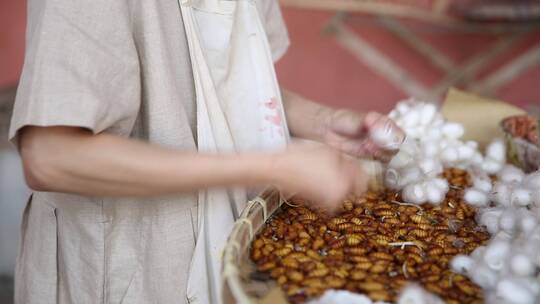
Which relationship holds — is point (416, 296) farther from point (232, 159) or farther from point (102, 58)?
point (102, 58)

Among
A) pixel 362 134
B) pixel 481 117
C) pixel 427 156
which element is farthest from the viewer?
pixel 481 117

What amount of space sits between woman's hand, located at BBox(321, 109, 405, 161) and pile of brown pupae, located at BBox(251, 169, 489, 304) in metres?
0.09

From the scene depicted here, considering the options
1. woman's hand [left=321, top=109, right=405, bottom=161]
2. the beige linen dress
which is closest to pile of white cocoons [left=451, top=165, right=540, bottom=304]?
woman's hand [left=321, top=109, right=405, bottom=161]

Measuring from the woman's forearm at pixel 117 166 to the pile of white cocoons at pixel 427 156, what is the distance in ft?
1.44

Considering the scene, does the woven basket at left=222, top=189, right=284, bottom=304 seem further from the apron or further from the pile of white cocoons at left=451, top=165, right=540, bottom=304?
the pile of white cocoons at left=451, top=165, right=540, bottom=304

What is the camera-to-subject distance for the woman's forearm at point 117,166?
814 millimetres

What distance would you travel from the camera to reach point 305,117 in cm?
133

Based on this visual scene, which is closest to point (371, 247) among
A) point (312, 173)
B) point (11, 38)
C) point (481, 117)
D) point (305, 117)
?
point (312, 173)

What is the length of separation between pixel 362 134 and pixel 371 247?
12.9 inches

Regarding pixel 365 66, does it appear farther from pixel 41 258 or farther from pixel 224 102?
pixel 41 258

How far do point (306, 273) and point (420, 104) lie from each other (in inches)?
34.5

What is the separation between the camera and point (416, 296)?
795 millimetres

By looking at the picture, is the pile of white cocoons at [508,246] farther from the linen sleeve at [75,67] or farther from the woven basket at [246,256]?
the linen sleeve at [75,67]

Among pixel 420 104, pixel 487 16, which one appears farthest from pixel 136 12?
pixel 487 16
